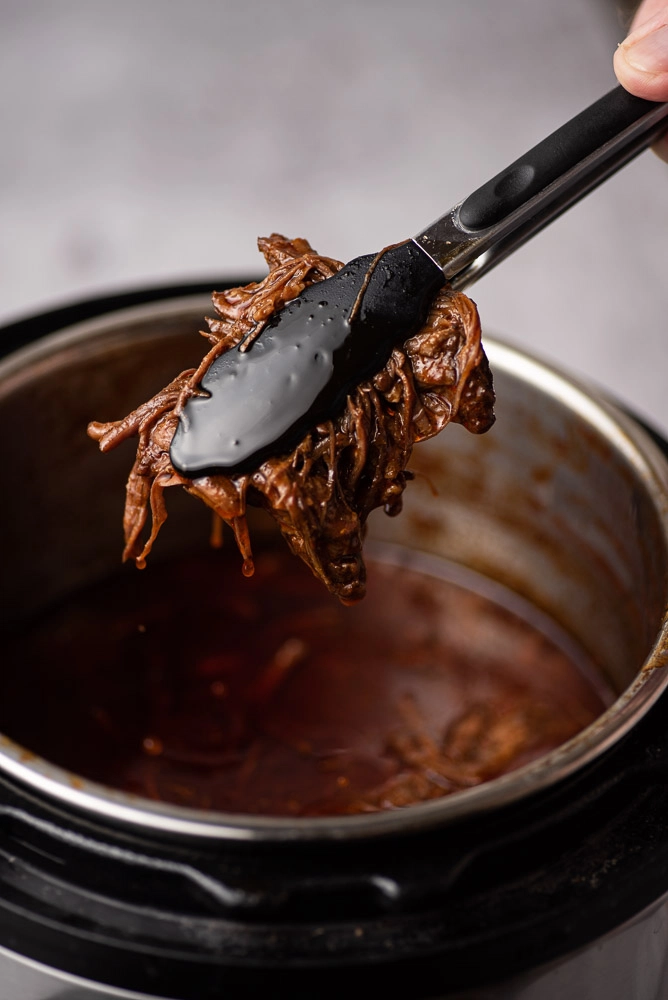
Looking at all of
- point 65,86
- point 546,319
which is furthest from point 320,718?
point 65,86

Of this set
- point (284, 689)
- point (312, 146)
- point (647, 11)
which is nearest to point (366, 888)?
point (284, 689)

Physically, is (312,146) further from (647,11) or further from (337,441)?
(337,441)

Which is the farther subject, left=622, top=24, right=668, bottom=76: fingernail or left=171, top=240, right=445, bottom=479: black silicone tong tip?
left=622, top=24, right=668, bottom=76: fingernail

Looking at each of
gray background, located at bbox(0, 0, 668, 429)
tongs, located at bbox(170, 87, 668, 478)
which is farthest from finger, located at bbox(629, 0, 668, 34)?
gray background, located at bbox(0, 0, 668, 429)

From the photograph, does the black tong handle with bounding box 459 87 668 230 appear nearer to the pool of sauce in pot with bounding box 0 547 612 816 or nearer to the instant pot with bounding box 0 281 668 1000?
the instant pot with bounding box 0 281 668 1000

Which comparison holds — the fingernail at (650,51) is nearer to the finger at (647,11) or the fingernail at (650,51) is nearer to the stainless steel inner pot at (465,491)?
the finger at (647,11)

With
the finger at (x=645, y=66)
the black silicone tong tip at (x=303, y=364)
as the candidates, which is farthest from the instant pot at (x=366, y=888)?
the finger at (x=645, y=66)
